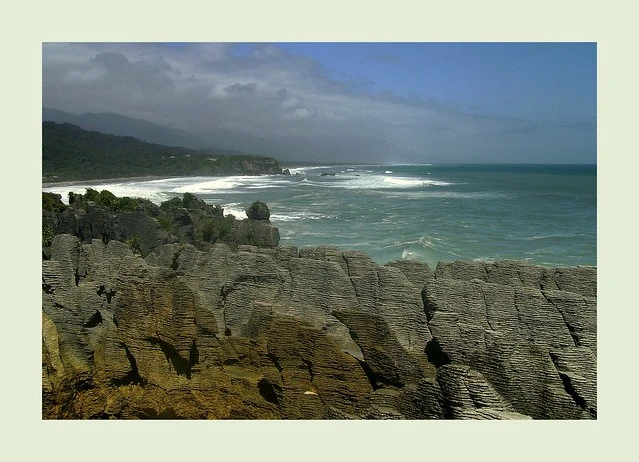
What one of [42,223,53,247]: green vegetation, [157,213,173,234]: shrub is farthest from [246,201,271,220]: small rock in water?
[42,223,53,247]: green vegetation

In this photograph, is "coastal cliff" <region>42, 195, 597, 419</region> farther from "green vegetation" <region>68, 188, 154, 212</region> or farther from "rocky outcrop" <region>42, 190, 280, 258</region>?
"green vegetation" <region>68, 188, 154, 212</region>

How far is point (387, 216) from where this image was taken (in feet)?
43.5

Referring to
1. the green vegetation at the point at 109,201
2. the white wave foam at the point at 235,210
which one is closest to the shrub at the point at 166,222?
the green vegetation at the point at 109,201

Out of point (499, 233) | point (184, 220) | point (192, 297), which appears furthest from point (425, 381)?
point (499, 233)

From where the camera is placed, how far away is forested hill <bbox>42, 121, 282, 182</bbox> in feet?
32.2

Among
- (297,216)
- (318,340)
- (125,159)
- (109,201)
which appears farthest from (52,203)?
(318,340)

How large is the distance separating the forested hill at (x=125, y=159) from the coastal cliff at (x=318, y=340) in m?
3.18

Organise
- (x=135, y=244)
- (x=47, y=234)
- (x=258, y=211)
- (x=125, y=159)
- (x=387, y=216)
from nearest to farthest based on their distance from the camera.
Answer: (x=47, y=234)
(x=135, y=244)
(x=258, y=211)
(x=125, y=159)
(x=387, y=216)

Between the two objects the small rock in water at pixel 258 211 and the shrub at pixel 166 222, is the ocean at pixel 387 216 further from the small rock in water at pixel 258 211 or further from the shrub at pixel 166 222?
the shrub at pixel 166 222

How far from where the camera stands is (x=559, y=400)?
5.74 meters

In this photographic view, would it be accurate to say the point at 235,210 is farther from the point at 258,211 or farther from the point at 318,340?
the point at 318,340

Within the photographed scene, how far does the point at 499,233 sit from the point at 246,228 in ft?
25.1

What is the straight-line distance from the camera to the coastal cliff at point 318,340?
19.0 ft

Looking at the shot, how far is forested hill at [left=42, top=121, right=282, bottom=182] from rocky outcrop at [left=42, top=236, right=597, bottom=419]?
129 inches
